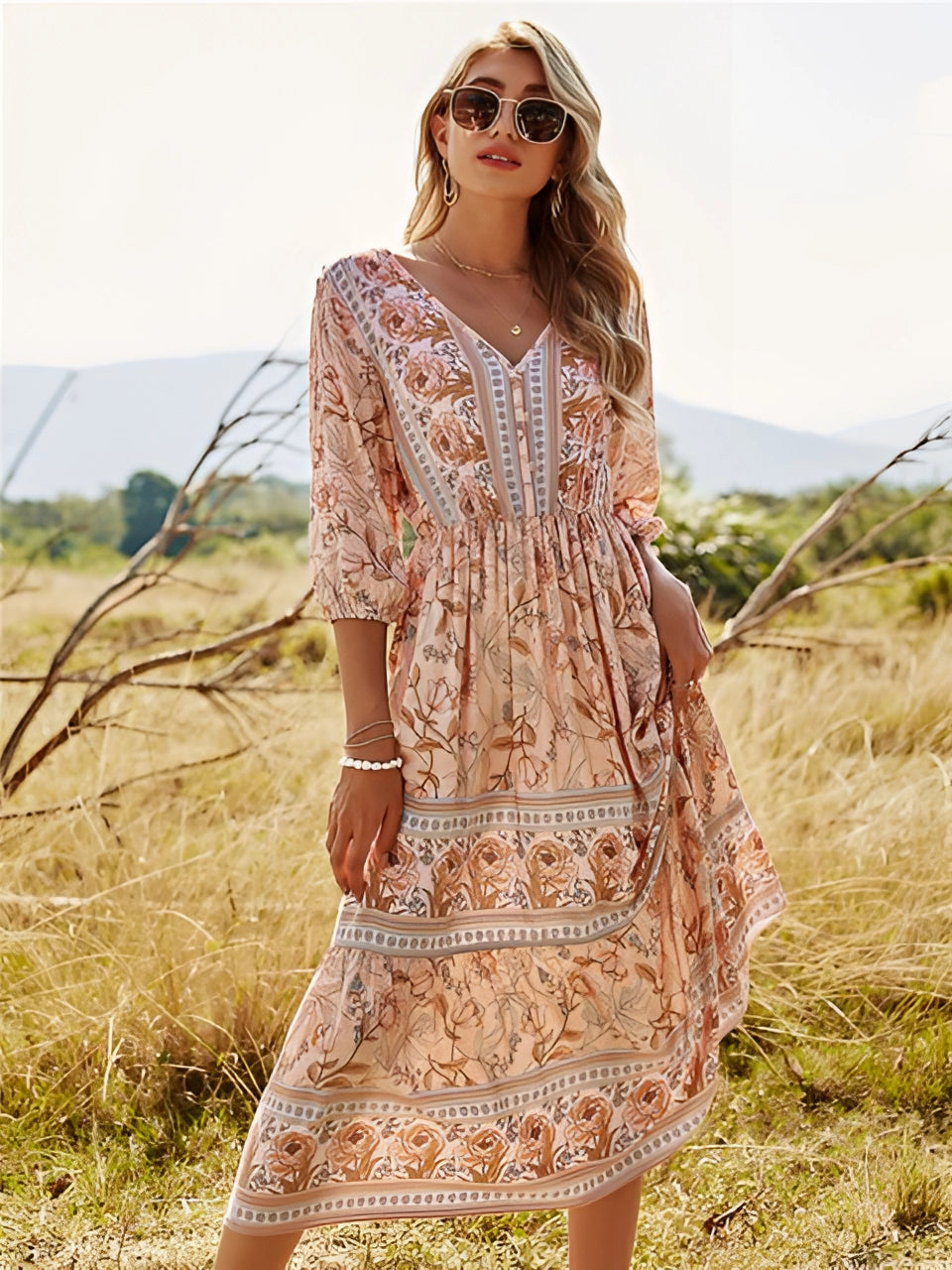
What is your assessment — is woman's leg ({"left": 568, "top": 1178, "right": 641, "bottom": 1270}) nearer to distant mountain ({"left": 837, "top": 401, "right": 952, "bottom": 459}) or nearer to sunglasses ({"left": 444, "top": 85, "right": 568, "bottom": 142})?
sunglasses ({"left": 444, "top": 85, "right": 568, "bottom": 142})

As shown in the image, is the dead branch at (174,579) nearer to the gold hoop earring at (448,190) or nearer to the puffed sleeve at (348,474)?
the gold hoop earring at (448,190)

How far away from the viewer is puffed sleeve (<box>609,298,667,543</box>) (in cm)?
223

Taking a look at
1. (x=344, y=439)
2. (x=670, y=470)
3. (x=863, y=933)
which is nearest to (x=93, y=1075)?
(x=344, y=439)

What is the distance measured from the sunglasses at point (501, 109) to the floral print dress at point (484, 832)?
0.26 meters

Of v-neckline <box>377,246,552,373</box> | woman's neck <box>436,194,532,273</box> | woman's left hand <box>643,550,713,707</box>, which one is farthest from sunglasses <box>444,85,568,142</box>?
woman's left hand <box>643,550,713,707</box>

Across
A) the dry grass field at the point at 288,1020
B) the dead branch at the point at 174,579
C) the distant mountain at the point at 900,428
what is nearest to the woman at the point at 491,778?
the dry grass field at the point at 288,1020

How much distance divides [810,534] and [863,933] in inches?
41.4

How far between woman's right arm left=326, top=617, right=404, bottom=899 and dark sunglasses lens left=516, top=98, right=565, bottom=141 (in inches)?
32.7

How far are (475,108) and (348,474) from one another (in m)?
0.63

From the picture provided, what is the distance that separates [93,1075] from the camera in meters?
2.82

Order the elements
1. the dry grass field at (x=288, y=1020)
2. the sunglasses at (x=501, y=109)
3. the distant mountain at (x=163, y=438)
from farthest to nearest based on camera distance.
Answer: the distant mountain at (x=163, y=438)
the dry grass field at (x=288, y=1020)
the sunglasses at (x=501, y=109)

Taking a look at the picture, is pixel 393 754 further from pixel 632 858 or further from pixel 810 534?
pixel 810 534

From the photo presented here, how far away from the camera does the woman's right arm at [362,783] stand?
6.06 ft

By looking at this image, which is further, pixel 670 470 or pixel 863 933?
pixel 670 470
